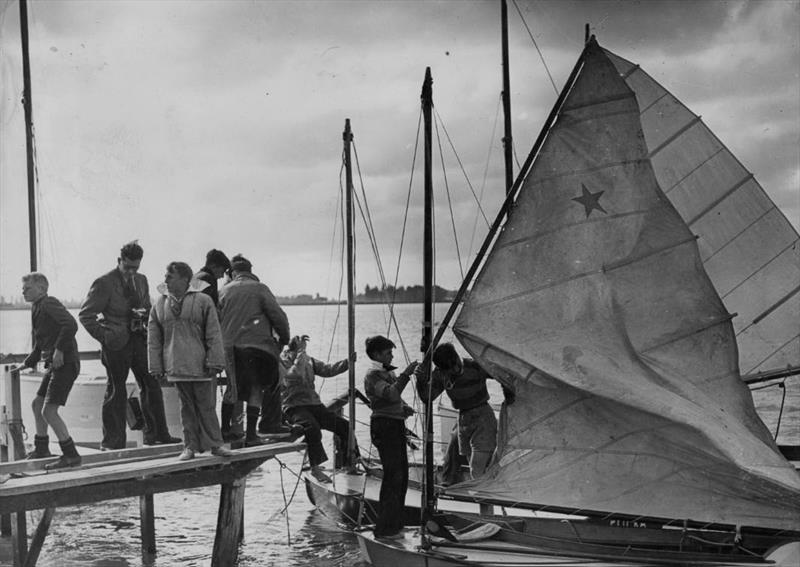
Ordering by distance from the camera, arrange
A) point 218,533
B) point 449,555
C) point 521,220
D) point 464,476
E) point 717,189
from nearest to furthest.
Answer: point 449,555 → point 521,220 → point 218,533 → point 464,476 → point 717,189

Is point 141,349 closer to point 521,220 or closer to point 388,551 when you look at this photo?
point 388,551

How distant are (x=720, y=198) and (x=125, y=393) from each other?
953cm

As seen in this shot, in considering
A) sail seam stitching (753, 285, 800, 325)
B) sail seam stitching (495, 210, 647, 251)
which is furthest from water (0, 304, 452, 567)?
sail seam stitching (753, 285, 800, 325)

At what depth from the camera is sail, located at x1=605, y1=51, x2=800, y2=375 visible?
49.4 feet

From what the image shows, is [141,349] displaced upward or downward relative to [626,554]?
upward

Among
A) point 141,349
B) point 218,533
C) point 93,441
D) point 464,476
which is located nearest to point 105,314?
point 141,349

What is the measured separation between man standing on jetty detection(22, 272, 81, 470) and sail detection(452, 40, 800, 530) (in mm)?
4470

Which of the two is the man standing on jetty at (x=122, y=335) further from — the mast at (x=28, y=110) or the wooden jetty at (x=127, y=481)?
the mast at (x=28, y=110)

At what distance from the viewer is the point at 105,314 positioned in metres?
12.0

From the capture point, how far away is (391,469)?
10.5 meters

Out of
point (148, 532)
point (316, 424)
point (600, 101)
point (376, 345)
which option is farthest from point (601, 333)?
point (148, 532)

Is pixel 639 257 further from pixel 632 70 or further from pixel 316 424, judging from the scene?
pixel 316 424

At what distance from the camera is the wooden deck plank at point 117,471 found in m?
9.48

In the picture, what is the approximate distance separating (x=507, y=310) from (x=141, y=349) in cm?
504
